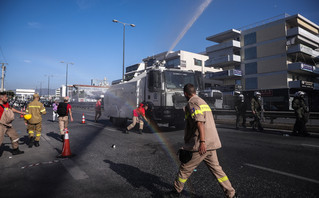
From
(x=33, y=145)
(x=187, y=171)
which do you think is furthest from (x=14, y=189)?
(x=33, y=145)

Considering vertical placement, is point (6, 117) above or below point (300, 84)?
below

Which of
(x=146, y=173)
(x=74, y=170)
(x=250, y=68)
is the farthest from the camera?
(x=250, y=68)

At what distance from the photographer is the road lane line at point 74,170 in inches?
152

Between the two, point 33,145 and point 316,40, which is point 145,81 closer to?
point 33,145

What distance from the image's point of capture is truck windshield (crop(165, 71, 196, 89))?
28.9 ft

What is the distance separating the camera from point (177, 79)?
9.08 meters

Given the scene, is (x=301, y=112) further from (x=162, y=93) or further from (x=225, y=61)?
(x=225, y=61)

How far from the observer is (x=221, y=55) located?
37344 millimetres

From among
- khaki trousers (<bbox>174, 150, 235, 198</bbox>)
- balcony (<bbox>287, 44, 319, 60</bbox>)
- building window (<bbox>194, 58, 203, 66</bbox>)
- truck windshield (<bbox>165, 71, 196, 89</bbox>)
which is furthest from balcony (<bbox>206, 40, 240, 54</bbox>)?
khaki trousers (<bbox>174, 150, 235, 198</bbox>)

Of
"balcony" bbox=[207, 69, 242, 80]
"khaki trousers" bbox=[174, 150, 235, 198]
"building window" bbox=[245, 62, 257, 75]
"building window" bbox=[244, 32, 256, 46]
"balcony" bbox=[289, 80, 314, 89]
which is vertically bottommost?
"khaki trousers" bbox=[174, 150, 235, 198]

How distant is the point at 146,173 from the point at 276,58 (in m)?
33.4

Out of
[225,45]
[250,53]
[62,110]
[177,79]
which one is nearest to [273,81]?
[250,53]

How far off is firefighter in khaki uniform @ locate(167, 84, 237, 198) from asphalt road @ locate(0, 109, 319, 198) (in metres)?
0.43

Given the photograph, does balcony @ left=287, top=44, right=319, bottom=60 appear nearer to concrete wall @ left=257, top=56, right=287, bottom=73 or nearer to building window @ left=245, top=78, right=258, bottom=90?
concrete wall @ left=257, top=56, right=287, bottom=73
